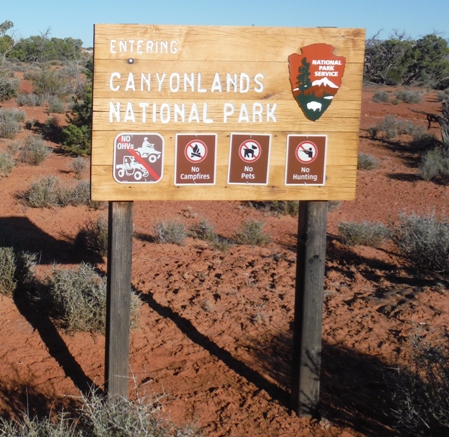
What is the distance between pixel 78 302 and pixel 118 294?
1735 millimetres

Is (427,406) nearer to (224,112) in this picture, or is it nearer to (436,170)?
(224,112)

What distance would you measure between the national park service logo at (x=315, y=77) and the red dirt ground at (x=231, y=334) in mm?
1931

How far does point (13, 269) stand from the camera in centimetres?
669

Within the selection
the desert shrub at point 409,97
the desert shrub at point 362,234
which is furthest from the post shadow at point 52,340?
the desert shrub at point 409,97

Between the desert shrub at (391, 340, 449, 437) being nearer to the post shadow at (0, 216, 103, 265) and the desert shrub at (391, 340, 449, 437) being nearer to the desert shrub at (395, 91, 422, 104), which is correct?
the post shadow at (0, 216, 103, 265)

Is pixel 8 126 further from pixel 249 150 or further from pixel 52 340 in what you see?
pixel 249 150

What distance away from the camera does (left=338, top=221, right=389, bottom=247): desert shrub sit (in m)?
9.48

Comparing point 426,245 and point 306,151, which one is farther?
point 426,245

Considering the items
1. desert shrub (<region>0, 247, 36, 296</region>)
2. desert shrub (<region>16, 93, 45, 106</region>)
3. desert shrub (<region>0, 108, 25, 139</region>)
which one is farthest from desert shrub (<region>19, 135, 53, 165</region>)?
desert shrub (<region>16, 93, 45, 106</region>)

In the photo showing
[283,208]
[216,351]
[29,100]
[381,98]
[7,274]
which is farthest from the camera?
[381,98]

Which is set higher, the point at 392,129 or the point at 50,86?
the point at 50,86

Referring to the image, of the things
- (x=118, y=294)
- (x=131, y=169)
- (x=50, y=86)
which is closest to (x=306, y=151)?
(x=131, y=169)

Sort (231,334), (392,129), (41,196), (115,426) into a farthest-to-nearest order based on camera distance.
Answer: (392,129) → (41,196) → (231,334) → (115,426)

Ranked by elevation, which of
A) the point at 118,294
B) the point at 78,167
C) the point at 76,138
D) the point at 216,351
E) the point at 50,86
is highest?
the point at 50,86
